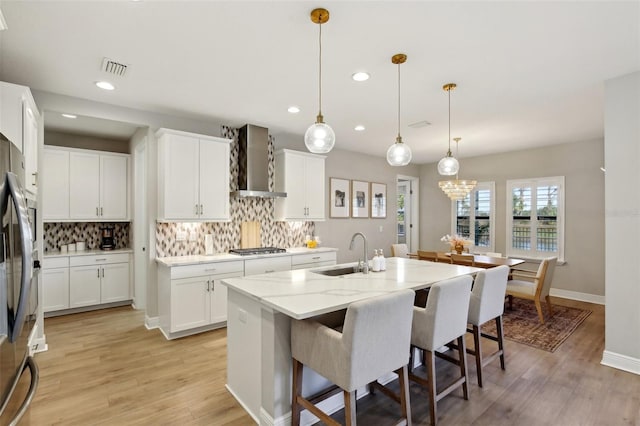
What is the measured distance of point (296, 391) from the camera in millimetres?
1959

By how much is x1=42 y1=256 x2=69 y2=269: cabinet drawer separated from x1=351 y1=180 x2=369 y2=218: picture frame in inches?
179

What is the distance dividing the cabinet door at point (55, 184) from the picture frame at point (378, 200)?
5.06 m

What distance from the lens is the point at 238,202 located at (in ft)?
15.2

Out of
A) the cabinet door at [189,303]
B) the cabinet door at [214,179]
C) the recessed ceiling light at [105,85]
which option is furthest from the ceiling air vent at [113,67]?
the cabinet door at [189,303]

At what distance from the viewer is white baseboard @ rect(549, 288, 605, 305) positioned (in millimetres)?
5082

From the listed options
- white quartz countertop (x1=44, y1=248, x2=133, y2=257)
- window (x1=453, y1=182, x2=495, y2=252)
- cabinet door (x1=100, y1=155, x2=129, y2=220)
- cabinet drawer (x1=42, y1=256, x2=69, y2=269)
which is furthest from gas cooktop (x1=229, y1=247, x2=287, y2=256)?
window (x1=453, y1=182, x2=495, y2=252)

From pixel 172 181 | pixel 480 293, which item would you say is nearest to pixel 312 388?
pixel 480 293

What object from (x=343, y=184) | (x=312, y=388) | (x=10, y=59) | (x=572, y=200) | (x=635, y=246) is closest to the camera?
(x=312, y=388)

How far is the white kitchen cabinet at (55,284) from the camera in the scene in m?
4.18

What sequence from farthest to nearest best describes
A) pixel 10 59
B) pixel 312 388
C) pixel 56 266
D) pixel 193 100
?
pixel 56 266 → pixel 193 100 → pixel 10 59 → pixel 312 388

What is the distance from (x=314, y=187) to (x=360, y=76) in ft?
8.05

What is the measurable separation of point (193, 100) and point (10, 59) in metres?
1.44

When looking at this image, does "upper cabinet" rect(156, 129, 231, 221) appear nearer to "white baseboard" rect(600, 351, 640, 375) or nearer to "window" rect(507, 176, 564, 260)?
"white baseboard" rect(600, 351, 640, 375)

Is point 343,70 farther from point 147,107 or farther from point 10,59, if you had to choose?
point 10,59
